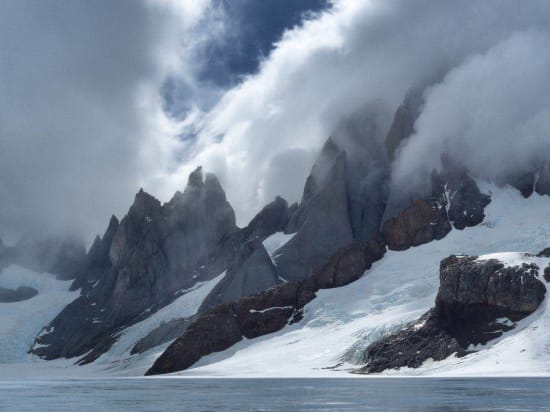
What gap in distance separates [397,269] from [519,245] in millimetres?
26679

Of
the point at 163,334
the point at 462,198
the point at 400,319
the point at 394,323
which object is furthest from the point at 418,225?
the point at 163,334

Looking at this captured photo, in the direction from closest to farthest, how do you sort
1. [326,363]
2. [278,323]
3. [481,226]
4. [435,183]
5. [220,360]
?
[326,363] < [220,360] < [278,323] < [481,226] < [435,183]

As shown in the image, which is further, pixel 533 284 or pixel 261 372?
pixel 261 372

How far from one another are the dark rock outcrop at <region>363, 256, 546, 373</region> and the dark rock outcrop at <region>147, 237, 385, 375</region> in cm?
4008

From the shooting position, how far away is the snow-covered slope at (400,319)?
109 meters

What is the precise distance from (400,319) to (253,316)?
39514mm

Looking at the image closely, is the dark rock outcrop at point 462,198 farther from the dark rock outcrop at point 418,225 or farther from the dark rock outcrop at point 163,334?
the dark rock outcrop at point 163,334

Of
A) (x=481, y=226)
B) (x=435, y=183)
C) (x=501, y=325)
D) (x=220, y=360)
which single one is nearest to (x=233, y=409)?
(x=501, y=325)

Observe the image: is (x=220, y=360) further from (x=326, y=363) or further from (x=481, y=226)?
(x=481, y=226)

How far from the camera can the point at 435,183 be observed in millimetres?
193250

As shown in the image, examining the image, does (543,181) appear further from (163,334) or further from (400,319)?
(163,334)

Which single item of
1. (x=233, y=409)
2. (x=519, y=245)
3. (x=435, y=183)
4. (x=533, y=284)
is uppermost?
(x=435, y=183)

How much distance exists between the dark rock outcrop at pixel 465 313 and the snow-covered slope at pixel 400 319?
2.68m

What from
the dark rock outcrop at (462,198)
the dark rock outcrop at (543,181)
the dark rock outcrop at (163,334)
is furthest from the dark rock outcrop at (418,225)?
the dark rock outcrop at (163,334)
